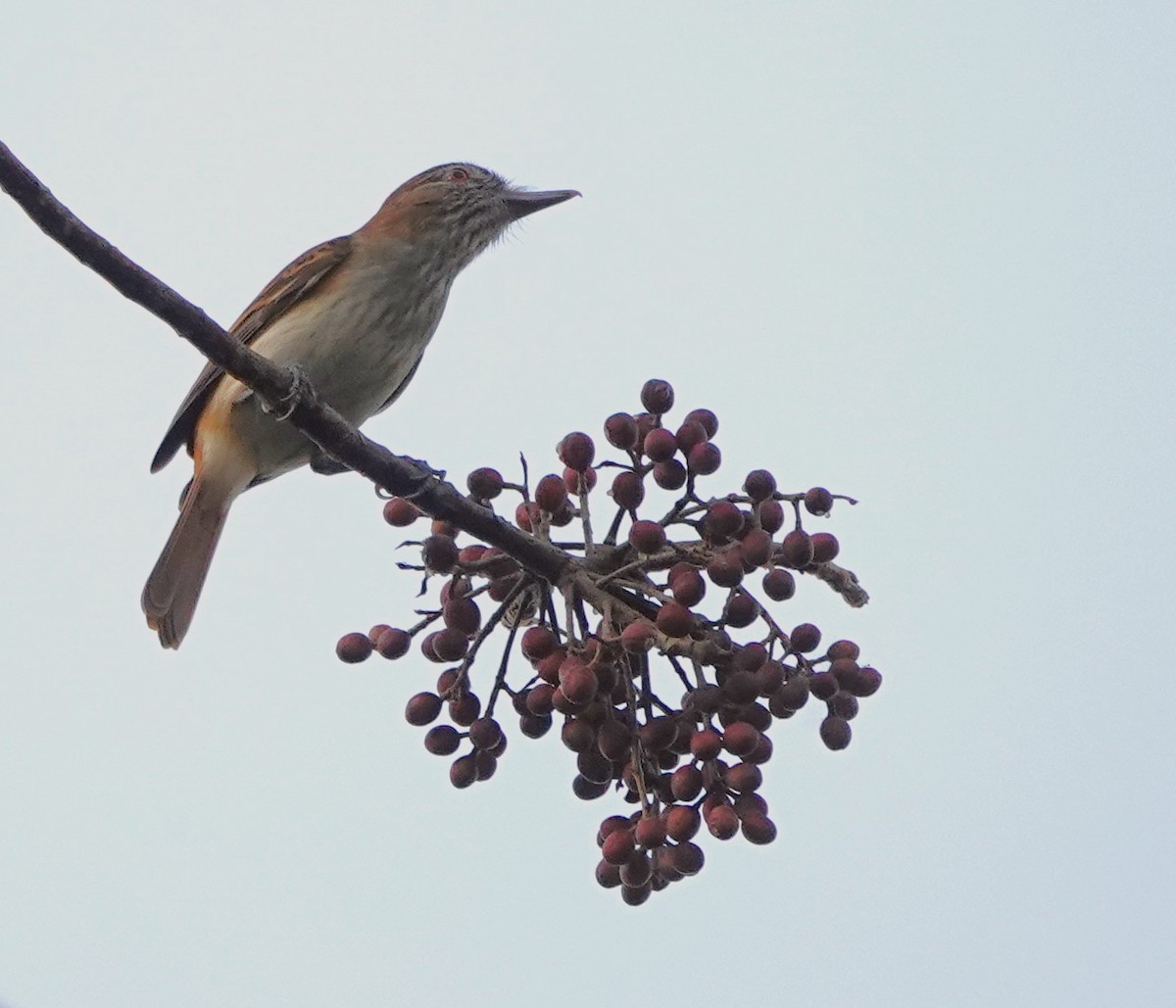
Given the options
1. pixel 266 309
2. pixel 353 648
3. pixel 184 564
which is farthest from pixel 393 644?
pixel 266 309

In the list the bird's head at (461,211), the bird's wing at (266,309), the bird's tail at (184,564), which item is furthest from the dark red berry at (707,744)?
the bird's head at (461,211)

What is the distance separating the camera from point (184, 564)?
15.1 feet

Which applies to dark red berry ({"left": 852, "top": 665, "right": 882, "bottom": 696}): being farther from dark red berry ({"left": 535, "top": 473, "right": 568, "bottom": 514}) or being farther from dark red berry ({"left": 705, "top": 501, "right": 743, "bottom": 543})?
dark red berry ({"left": 535, "top": 473, "right": 568, "bottom": 514})

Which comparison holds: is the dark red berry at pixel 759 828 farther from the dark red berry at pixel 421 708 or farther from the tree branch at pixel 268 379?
the dark red berry at pixel 421 708

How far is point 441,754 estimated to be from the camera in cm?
291

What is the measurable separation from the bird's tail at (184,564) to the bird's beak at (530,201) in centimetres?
174

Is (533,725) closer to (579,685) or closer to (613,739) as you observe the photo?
(613,739)

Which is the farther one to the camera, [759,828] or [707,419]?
[707,419]

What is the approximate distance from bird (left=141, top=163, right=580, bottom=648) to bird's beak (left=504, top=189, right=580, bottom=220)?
234 millimetres

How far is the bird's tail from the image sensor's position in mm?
4410

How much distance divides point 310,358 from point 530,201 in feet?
4.45

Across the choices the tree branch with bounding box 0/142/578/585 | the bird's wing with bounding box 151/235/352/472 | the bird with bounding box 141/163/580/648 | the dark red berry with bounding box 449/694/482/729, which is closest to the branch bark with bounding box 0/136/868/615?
the tree branch with bounding box 0/142/578/585

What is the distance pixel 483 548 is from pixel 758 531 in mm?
666

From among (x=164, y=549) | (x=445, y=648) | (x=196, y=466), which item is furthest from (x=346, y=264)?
→ (x=445, y=648)
